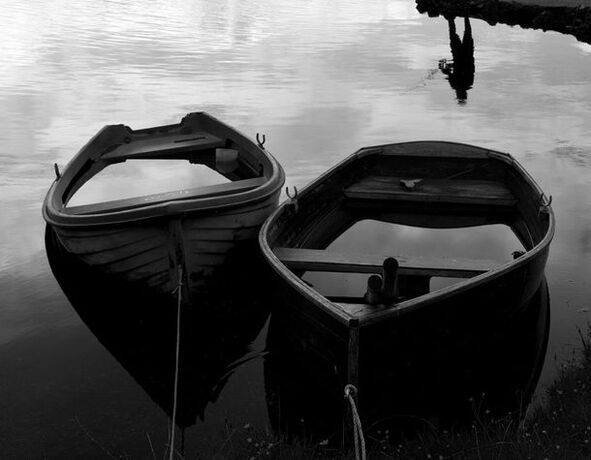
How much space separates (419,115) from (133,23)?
33.4 m

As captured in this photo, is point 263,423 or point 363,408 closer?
point 363,408

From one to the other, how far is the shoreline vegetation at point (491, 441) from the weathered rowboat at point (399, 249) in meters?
0.79

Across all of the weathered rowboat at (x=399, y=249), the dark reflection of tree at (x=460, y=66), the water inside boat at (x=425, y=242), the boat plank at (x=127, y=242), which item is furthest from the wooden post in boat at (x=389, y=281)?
the dark reflection of tree at (x=460, y=66)

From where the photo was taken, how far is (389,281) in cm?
671

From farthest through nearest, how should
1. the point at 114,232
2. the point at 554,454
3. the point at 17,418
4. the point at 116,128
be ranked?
the point at 116,128
the point at 114,232
the point at 17,418
the point at 554,454

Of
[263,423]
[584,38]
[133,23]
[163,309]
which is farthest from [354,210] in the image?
[133,23]

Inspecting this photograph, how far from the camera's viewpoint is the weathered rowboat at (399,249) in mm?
6734

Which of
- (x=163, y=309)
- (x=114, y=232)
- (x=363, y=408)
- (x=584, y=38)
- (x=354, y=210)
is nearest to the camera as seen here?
(x=363, y=408)

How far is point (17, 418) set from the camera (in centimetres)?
747

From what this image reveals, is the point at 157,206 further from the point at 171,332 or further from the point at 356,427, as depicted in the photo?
the point at 356,427

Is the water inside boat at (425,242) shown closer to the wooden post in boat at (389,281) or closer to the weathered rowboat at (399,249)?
the weathered rowboat at (399,249)

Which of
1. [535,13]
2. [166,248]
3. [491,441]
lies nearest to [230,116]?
[166,248]

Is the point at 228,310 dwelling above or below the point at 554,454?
below

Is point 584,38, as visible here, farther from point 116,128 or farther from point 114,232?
point 114,232
